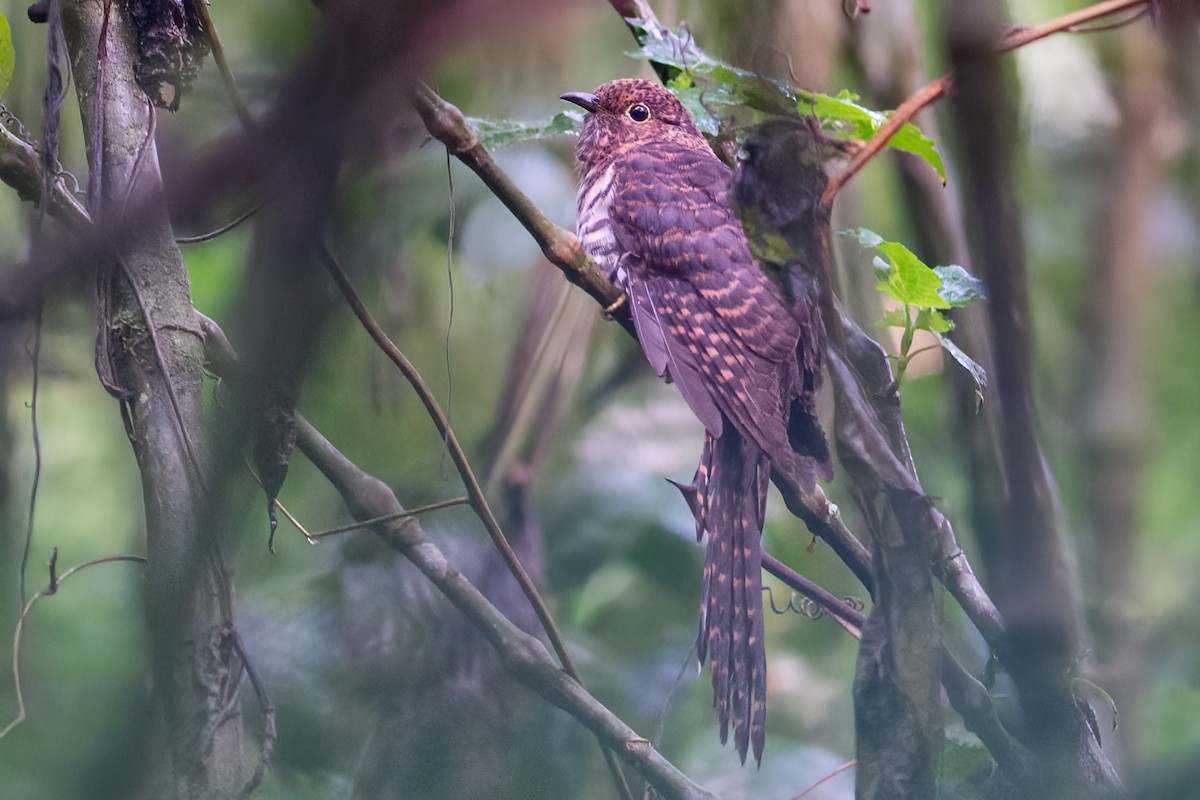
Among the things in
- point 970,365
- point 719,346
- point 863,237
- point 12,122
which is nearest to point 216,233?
point 12,122

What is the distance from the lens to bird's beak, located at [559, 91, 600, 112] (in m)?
1.06

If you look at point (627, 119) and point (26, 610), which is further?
point (627, 119)

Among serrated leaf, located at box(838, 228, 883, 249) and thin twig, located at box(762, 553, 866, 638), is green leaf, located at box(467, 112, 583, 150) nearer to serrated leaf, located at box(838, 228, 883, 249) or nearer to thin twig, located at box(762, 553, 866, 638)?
serrated leaf, located at box(838, 228, 883, 249)

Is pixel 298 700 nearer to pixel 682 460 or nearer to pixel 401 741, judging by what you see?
pixel 401 741

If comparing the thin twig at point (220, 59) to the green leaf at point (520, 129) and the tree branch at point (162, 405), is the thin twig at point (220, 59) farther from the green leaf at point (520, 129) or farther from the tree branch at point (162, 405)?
the green leaf at point (520, 129)

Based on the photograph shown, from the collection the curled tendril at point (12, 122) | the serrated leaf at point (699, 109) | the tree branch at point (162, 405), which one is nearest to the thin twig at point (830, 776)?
the tree branch at point (162, 405)

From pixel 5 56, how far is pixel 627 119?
2.04 feet

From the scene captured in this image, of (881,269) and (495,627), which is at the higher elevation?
(881,269)

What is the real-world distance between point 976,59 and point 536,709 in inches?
30.5

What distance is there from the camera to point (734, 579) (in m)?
0.98

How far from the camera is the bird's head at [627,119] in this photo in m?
1.09

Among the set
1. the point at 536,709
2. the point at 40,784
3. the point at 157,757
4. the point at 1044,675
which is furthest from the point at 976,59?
the point at 40,784

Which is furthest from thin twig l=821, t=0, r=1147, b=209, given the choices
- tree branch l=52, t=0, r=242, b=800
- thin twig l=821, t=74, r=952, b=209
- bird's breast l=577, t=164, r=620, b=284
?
tree branch l=52, t=0, r=242, b=800

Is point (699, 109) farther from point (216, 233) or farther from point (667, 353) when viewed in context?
point (216, 233)
